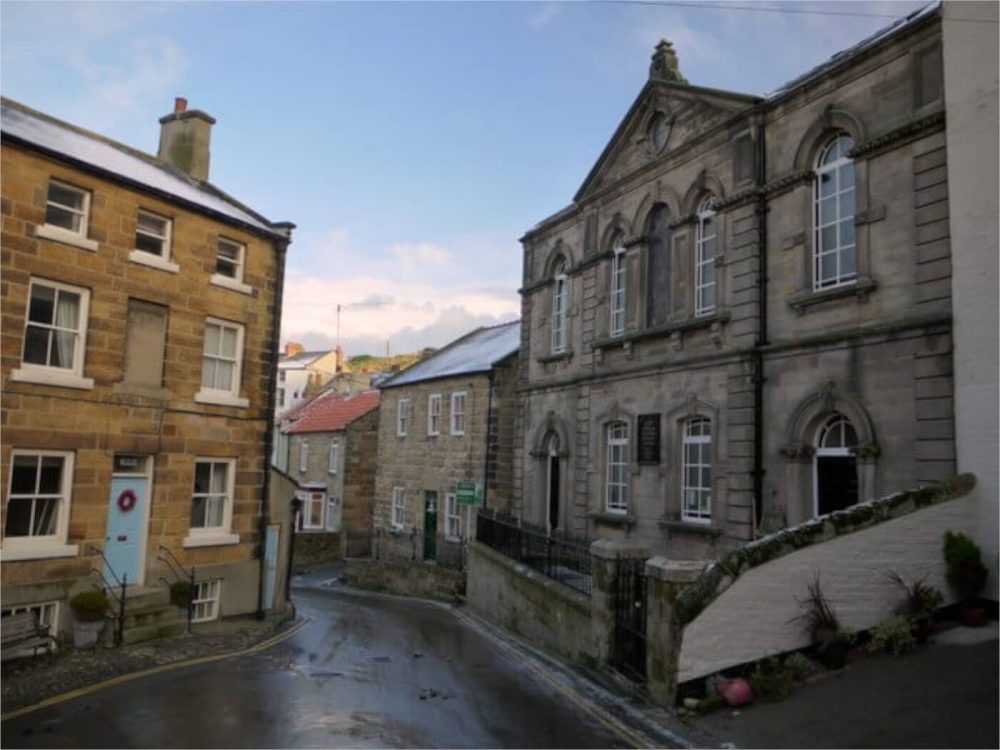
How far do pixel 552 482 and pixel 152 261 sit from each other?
477 inches

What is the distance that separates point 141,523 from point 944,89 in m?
15.6

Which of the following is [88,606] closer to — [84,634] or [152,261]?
[84,634]

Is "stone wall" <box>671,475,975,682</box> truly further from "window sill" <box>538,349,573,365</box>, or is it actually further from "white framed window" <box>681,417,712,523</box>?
"window sill" <box>538,349,573,365</box>

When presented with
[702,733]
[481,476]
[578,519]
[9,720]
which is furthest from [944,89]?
[481,476]

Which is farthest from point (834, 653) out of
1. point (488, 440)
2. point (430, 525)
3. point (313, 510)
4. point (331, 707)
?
point (313, 510)

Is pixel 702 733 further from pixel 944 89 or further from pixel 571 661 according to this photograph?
pixel 944 89

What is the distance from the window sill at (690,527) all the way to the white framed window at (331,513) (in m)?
22.7

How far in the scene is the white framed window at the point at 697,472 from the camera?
15312 mm

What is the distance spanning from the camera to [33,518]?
1238 centimetres

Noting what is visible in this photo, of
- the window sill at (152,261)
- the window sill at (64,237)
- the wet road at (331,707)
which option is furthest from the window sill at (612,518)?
the window sill at (64,237)

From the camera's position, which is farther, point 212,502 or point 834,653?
point 212,502

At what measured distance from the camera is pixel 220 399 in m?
15.7

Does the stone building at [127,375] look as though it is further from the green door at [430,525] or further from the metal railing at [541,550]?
the green door at [430,525]

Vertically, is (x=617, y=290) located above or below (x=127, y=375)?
above
